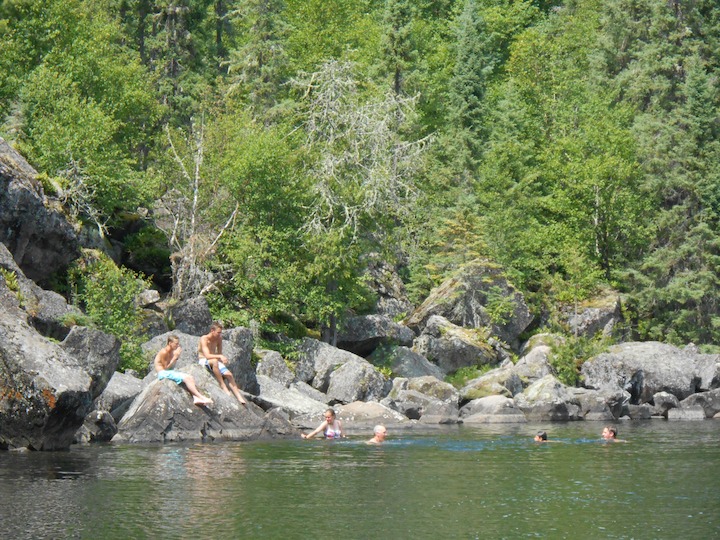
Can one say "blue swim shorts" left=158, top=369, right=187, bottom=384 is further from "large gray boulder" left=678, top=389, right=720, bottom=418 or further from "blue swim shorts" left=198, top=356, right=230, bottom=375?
"large gray boulder" left=678, top=389, right=720, bottom=418

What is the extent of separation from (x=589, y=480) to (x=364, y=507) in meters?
6.10

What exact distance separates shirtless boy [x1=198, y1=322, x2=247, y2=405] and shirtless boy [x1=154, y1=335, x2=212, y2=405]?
3.39 ft

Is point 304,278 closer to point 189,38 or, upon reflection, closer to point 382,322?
point 382,322

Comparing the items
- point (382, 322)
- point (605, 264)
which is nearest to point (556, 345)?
point (382, 322)

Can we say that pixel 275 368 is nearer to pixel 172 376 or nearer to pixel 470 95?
pixel 172 376

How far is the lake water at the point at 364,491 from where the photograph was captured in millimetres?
16344

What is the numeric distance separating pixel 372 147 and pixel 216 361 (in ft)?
59.0

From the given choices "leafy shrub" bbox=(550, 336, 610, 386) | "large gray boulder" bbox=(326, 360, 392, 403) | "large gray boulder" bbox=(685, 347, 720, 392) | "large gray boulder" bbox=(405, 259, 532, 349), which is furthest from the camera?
"large gray boulder" bbox=(405, 259, 532, 349)

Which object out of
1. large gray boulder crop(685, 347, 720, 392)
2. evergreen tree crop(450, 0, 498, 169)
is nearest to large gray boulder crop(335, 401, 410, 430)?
A: large gray boulder crop(685, 347, 720, 392)

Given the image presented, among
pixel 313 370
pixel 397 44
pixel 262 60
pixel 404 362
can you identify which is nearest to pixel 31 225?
pixel 313 370

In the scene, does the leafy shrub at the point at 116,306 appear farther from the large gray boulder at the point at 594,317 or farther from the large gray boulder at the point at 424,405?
the large gray boulder at the point at 594,317

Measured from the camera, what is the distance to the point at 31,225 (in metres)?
35.2

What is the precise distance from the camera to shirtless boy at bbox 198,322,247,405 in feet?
97.0

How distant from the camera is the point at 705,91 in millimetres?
56406
